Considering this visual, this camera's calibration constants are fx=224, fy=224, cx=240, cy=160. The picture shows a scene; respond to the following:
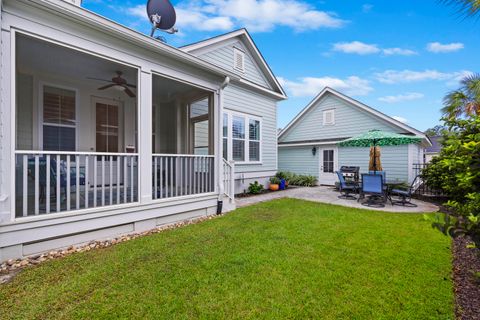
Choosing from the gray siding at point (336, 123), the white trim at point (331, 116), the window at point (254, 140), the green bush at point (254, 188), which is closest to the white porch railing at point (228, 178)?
the green bush at point (254, 188)

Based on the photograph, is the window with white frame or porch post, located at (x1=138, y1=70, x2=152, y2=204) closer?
porch post, located at (x1=138, y1=70, x2=152, y2=204)

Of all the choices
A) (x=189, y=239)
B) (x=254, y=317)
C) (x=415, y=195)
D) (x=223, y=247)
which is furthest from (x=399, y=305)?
(x=415, y=195)

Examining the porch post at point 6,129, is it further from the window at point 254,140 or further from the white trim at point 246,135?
the window at point 254,140

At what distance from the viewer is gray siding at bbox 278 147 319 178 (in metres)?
13.3

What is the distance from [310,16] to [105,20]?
9208mm

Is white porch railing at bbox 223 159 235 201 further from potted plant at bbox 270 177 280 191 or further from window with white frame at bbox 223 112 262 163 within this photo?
potted plant at bbox 270 177 280 191

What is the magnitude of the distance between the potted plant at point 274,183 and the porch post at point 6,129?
8504mm

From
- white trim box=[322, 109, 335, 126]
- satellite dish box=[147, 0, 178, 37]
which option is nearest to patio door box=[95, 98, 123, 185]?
satellite dish box=[147, 0, 178, 37]

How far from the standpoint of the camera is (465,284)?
2723 millimetres

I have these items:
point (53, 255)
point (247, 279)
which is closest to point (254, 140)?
point (247, 279)

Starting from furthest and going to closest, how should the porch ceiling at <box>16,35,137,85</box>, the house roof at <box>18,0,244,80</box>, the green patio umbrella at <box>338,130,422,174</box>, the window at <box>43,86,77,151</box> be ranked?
1. the green patio umbrella at <box>338,130,422,174</box>
2. the window at <box>43,86,77,151</box>
3. the porch ceiling at <box>16,35,137,85</box>
4. the house roof at <box>18,0,244,80</box>

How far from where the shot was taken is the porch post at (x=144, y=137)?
171 inches

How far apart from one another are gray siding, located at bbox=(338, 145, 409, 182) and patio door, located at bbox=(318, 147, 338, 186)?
270 millimetres

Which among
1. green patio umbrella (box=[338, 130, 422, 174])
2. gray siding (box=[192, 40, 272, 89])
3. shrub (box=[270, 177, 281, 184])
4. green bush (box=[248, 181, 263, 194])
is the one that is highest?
gray siding (box=[192, 40, 272, 89])
